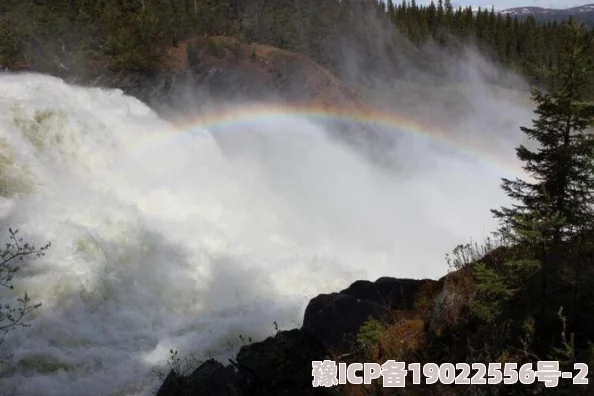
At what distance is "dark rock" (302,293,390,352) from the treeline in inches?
147

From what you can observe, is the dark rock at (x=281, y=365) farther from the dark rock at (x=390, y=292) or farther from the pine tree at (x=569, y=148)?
the pine tree at (x=569, y=148)

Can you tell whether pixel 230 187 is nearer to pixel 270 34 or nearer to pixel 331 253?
pixel 331 253

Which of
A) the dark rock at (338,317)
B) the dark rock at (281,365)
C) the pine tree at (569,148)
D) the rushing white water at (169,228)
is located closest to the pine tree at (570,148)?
the pine tree at (569,148)

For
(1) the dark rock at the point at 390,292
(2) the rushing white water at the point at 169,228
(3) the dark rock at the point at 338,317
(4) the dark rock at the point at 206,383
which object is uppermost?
(3) the dark rock at the point at 338,317

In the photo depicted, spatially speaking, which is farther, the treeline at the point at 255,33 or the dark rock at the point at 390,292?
the treeline at the point at 255,33

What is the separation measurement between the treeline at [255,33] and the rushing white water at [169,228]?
316 inches

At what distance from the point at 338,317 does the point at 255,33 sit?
3223 centimetres

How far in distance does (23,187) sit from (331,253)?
938cm

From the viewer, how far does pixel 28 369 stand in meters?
8.53

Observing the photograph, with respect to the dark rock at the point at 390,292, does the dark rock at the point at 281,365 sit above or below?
above

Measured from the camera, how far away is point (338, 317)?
261 inches

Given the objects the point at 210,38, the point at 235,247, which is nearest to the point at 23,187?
the point at 235,247

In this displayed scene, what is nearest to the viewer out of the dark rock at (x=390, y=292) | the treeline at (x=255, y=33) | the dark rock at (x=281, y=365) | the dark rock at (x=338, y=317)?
the dark rock at (x=281, y=365)

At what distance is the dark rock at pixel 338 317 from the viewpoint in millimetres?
6336
